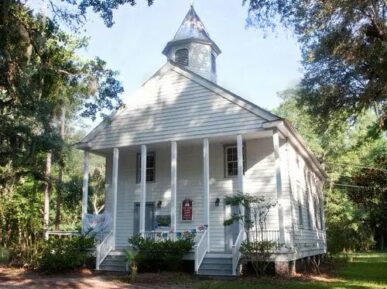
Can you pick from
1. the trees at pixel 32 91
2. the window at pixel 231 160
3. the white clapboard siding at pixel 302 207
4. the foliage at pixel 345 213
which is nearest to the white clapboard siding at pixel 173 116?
the window at pixel 231 160

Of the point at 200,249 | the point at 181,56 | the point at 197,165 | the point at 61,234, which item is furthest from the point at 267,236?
the point at 181,56

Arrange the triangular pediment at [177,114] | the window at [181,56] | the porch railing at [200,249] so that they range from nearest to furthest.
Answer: the porch railing at [200,249] → the triangular pediment at [177,114] → the window at [181,56]

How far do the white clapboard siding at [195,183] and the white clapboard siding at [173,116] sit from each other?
132 centimetres

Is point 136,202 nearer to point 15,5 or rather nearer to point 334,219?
point 15,5

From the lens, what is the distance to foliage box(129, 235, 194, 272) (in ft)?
48.2

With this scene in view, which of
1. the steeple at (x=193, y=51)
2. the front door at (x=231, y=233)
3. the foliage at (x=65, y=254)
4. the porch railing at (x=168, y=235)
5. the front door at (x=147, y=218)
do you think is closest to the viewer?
the foliage at (x=65, y=254)

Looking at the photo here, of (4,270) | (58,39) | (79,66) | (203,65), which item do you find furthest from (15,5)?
(203,65)

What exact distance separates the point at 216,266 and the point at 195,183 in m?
4.49

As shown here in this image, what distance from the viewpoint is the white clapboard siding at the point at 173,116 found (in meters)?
16.5

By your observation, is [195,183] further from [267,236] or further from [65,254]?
[65,254]

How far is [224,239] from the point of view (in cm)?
1703

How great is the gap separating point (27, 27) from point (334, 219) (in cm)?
3385

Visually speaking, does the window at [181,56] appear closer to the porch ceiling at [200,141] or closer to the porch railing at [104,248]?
the porch ceiling at [200,141]

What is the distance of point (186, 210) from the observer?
706 inches
